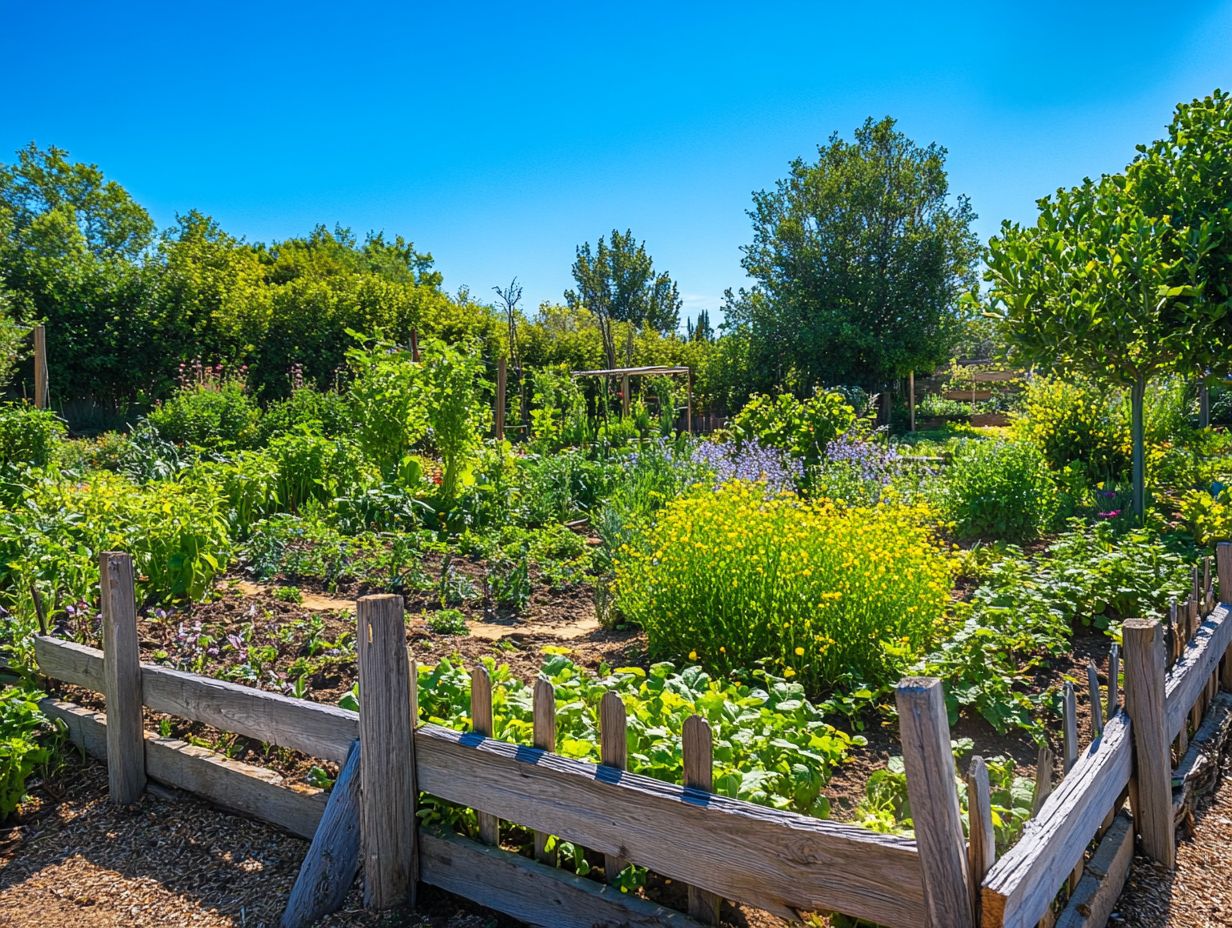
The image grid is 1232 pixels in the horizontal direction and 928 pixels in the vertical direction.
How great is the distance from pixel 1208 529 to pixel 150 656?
750cm

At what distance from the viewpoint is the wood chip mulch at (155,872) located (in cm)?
255

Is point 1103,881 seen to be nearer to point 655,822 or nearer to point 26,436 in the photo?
point 655,822

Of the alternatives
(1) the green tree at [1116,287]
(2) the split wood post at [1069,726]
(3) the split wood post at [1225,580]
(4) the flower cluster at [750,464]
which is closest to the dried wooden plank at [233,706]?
(2) the split wood post at [1069,726]

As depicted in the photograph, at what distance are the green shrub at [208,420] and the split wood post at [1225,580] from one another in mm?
12136

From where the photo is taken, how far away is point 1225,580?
3.86 meters

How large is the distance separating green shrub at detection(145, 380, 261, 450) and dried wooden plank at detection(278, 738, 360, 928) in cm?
1085

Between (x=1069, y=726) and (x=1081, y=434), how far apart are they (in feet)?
30.7

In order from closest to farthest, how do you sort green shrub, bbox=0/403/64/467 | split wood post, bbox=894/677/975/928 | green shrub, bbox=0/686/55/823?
split wood post, bbox=894/677/975/928 → green shrub, bbox=0/686/55/823 → green shrub, bbox=0/403/64/467

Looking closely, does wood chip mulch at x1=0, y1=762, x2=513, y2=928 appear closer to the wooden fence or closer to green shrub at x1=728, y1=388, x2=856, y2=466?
the wooden fence

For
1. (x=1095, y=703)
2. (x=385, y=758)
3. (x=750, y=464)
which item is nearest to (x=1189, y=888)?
(x=1095, y=703)

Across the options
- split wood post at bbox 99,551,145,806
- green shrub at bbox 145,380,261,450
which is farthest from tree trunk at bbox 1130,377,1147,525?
green shrub at bbox 145,380,261,450

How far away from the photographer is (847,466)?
8.20 m

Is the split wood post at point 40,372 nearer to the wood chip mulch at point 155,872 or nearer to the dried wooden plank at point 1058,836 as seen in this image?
the wood chip mulch at point 155,872

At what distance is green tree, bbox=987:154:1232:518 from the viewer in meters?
6.88
